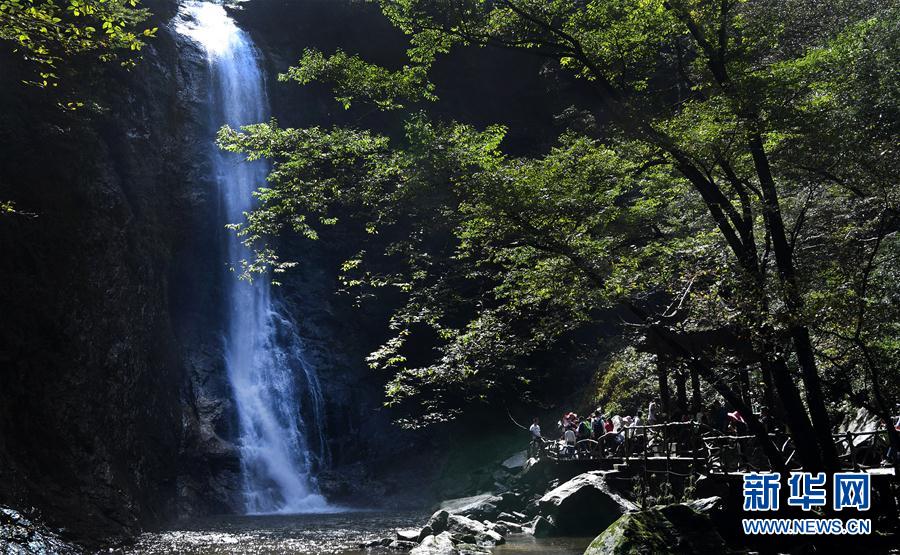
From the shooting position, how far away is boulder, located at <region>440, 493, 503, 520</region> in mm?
18000

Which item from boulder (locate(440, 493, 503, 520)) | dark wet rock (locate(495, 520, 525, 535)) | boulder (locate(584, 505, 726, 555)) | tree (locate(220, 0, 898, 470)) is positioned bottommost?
dark wet rock (locate(495, 520, 525, 535))

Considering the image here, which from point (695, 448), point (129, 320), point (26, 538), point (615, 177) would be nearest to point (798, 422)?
point (695, 448)

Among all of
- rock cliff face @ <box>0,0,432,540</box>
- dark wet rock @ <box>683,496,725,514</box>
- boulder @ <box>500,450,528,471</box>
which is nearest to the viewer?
dark wet rock @ <box>683,496,725,514</box>

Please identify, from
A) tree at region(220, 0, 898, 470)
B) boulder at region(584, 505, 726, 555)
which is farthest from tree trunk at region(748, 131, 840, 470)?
boulder at region(584, 505, 726, 555)

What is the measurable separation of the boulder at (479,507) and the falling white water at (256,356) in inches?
328

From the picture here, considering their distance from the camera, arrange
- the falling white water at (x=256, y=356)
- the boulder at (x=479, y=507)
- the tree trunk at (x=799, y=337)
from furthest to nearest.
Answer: the falling white water at (x=256, y=356)
the boulder at (x=479, y=507)
the tree trunk at (x=799, y=337)

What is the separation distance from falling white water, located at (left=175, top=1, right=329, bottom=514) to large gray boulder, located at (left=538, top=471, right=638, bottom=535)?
42.9ft

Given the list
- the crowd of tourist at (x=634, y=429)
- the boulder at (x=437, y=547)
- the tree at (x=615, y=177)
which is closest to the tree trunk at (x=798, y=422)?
the tree at (x=615, y=177)

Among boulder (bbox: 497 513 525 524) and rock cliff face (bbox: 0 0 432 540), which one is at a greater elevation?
rock cliff face (bbox: 0 0 432 540)

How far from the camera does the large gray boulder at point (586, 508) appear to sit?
47.5 feet

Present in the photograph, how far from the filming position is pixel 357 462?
1137 inches

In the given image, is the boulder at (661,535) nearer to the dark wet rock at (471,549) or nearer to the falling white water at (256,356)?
the dark wet rock at (471,549)

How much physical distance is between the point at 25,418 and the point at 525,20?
47.2 ft

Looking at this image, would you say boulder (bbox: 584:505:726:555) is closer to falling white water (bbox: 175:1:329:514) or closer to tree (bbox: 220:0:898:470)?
tree (bbox: 220:0:898:470)
